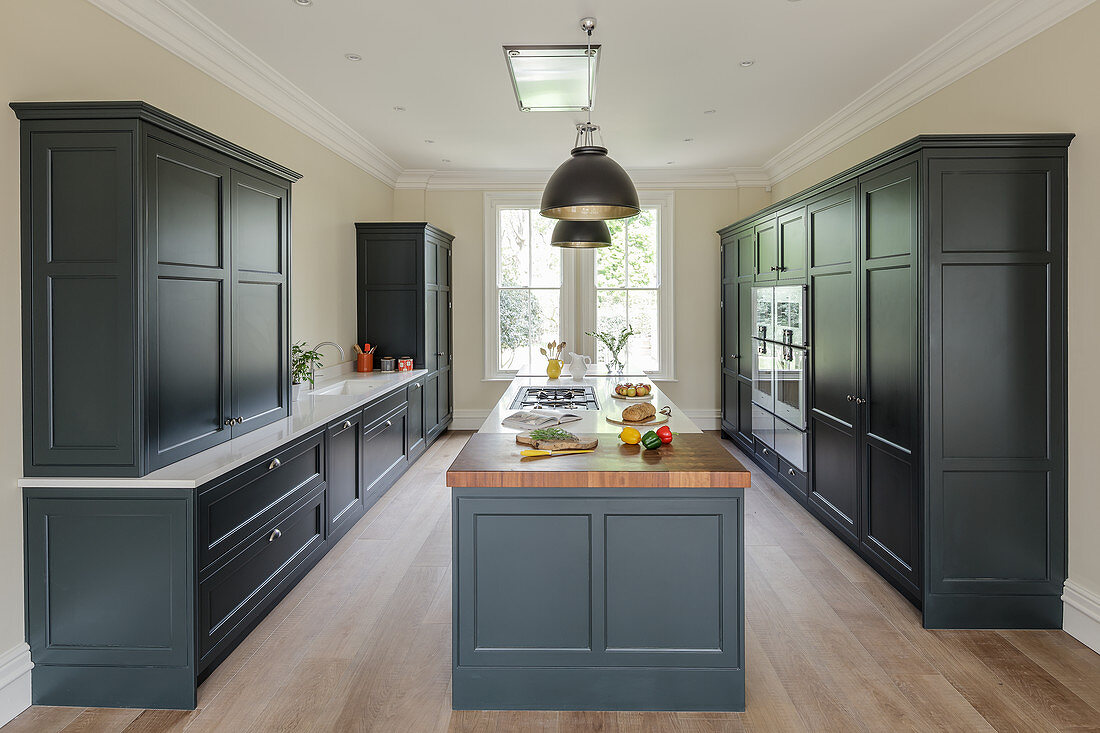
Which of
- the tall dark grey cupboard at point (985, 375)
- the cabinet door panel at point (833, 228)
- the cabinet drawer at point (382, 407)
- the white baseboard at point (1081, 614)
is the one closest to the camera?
the white baseboard at point (1081, 614)

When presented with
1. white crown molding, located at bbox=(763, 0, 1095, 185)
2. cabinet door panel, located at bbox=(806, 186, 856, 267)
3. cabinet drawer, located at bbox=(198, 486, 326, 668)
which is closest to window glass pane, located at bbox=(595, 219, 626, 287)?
white crown molding, located at bbox=(763, 0, 1095, 185)

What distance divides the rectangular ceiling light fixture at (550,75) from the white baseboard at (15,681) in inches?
125

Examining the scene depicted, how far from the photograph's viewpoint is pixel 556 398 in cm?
416

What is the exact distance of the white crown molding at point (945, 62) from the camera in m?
3.12

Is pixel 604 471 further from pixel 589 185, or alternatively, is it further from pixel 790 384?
pixel 790 384

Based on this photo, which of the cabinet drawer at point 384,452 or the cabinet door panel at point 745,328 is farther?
the cabinet door panel at point 745,328

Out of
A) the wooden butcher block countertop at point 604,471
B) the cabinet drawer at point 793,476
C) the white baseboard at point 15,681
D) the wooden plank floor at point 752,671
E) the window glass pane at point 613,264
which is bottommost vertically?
the wooden plank floor at point 752,671

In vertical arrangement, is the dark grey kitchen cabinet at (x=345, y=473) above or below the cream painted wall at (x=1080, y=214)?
below

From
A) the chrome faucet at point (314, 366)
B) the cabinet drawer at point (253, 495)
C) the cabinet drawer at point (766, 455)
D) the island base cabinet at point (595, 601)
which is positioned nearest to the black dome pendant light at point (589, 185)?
the island base cabinet at point (595, 601)

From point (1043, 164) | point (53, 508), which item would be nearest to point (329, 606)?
point (53, 508)

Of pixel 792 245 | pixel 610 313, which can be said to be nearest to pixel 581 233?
pixel 792 245

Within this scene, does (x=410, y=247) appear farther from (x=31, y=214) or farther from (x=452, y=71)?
(x=31, y=214)

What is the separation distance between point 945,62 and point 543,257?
4.44 metres

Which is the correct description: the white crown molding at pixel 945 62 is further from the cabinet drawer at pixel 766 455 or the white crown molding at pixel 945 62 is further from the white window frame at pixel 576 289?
the cabinet drawer at pixel 766 455
